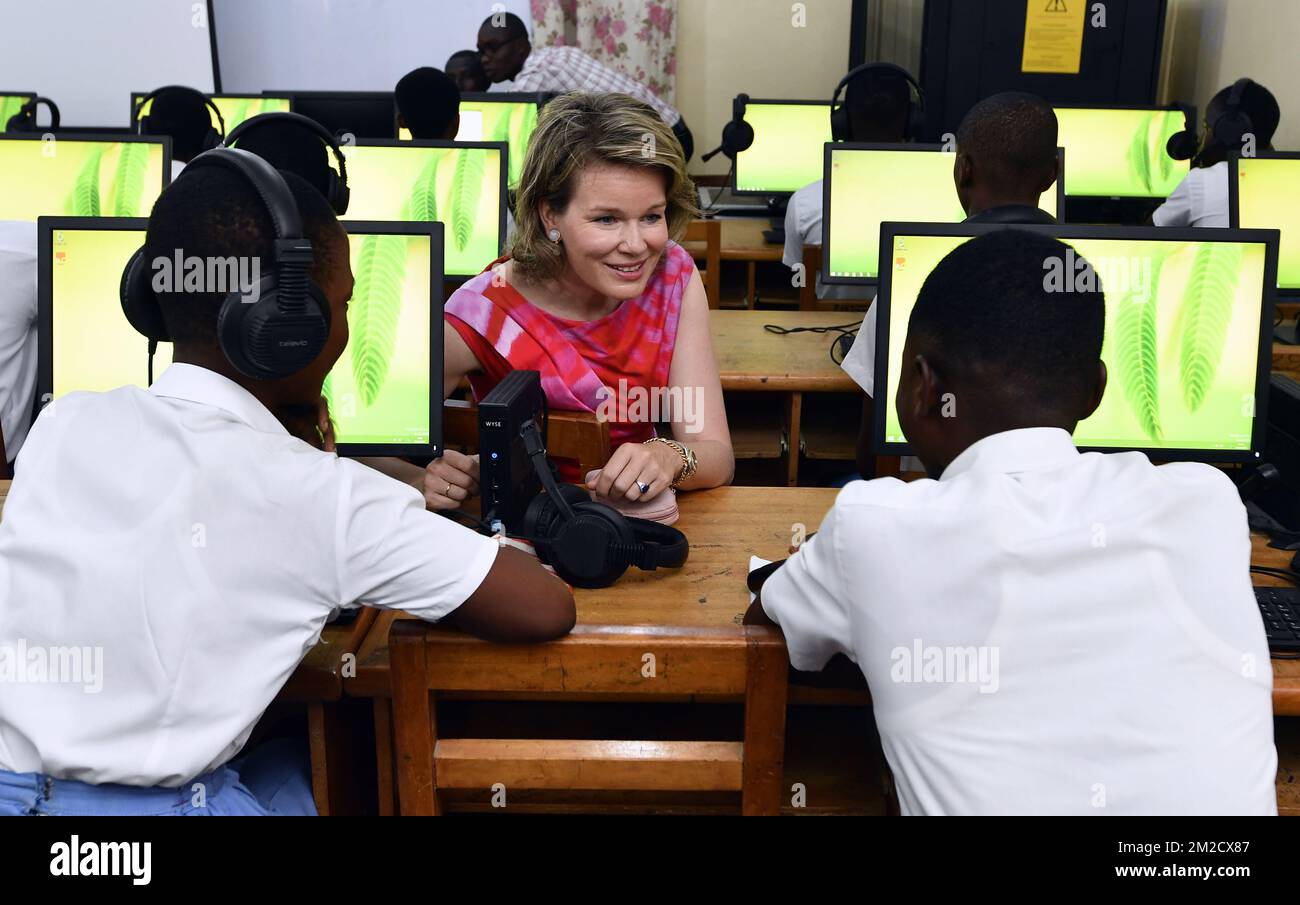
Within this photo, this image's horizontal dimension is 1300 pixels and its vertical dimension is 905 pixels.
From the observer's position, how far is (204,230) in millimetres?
1042

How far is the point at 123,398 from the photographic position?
1.04 metres

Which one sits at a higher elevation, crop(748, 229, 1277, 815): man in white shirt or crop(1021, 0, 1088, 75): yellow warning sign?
crop(1021, 0, 1088, 75): yellow warning sign

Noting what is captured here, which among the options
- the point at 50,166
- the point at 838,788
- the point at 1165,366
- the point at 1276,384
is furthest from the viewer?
the point at 50,166

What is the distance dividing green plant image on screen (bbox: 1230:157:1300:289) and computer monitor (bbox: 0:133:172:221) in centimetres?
241

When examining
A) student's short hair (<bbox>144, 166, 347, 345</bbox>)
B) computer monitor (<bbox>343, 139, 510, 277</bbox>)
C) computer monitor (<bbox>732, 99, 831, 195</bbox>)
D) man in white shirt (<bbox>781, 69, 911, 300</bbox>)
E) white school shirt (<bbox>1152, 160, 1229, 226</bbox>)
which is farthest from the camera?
computer monitor (<bbox>732, 99, 831, 195</bbox>)

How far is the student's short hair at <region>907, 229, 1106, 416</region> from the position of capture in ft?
3.48

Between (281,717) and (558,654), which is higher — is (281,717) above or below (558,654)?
below

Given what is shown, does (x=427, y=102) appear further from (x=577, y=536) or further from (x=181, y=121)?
(x=577, y=536)

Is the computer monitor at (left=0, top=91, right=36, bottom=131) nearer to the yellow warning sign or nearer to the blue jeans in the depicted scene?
the yellow warning sign

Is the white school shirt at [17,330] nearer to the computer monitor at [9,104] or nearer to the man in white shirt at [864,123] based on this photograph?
the man in white shirt at [864,123]

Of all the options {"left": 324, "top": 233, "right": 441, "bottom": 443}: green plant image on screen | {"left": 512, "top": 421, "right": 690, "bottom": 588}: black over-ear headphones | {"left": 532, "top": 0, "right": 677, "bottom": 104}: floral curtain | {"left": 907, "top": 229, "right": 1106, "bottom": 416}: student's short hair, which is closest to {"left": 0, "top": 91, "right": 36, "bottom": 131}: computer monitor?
{"left": 532, "top": 0, "right": 677, "bottom": 104}: floral curtain

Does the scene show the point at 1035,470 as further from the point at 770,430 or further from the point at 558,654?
the point at 770,430

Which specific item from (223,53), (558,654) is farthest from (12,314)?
(223,53)

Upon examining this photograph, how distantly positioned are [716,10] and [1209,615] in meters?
5.56
